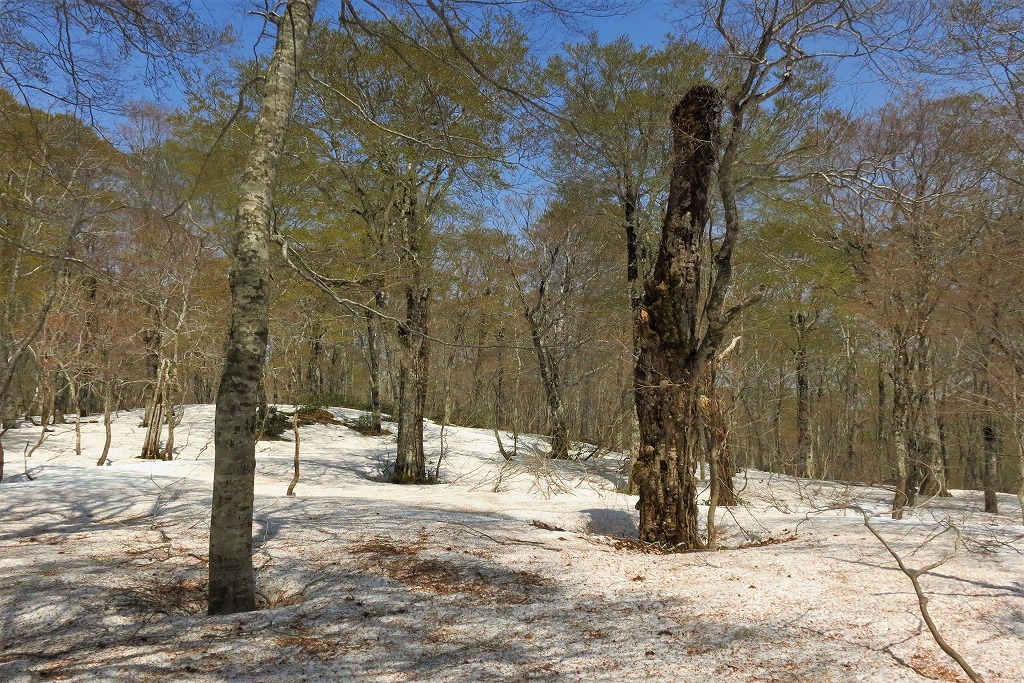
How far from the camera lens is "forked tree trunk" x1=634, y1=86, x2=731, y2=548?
500 cm

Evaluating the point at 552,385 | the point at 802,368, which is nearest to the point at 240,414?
the point at 552,385

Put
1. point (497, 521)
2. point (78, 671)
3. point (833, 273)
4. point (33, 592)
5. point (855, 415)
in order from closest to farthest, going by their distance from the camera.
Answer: point (78, 671) < point (33, 592) < point (497, 521) < point (833, 273) < point (855, 415)

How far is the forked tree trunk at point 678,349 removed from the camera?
5004 mm

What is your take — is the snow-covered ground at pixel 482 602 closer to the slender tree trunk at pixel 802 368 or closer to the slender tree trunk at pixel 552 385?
the slender tree trunk at pixel 552 385

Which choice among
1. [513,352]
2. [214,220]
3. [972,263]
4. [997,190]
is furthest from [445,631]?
[513,352]

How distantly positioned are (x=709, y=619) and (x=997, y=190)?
997 centimetres

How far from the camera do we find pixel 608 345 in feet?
64.0

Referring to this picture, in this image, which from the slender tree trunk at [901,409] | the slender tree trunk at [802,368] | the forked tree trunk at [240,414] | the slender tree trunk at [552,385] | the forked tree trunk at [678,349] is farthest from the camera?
the slender tree trunk at [802,368]

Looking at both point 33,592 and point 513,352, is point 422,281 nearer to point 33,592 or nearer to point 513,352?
point 33,592

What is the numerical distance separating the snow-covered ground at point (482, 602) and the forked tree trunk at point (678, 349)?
472 millimetres

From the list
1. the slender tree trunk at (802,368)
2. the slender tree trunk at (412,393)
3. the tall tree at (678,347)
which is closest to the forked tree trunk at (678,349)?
the tall tree at (678,347)

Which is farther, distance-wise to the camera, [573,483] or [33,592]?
[573,483]

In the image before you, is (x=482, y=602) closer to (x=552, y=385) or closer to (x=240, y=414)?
(x=240, y=414)

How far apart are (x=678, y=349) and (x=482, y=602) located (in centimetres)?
275
